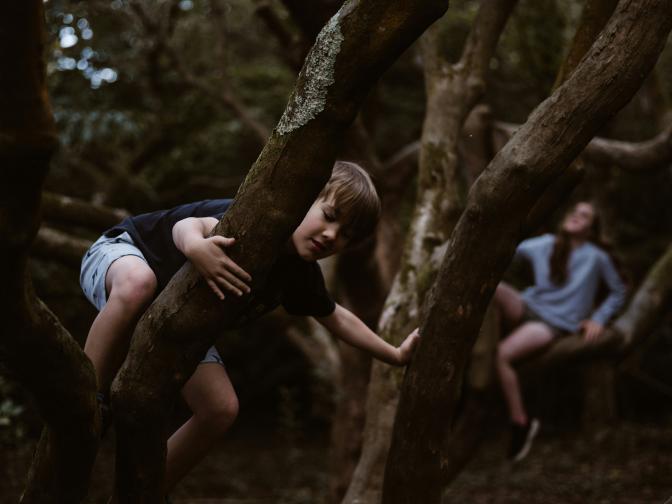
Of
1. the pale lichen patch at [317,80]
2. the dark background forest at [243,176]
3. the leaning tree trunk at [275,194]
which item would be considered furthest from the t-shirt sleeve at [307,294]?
the dark background forest at [243,176]

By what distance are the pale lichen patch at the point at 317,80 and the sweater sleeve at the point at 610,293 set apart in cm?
Result: 372

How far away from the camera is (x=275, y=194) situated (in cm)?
179

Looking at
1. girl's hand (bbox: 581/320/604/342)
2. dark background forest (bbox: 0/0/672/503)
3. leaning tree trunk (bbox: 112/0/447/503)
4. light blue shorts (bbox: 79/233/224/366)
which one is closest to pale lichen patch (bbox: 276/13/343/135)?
leaning tree trunk (bbox: 112/0/447/503)

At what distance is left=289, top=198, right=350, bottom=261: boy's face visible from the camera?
7.67ft

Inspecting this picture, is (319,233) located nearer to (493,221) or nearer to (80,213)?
(493,221)

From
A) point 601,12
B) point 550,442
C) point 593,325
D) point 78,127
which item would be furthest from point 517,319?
point 550,442

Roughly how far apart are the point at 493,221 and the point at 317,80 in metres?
0.79

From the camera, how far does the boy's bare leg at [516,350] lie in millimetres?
5094

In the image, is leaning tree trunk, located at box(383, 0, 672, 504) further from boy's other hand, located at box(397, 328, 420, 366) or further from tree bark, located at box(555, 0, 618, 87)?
tree bark, located at box(555, 0, 618, 87)

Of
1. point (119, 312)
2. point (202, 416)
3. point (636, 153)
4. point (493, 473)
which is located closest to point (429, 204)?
point (636, 153)

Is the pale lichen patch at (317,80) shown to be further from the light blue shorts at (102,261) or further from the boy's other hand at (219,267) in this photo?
the light blue shorts at (102,261)

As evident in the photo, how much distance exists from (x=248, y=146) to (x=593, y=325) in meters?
6.21

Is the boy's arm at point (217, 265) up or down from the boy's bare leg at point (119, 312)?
up

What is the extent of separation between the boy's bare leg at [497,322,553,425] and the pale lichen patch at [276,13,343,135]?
363 cm
